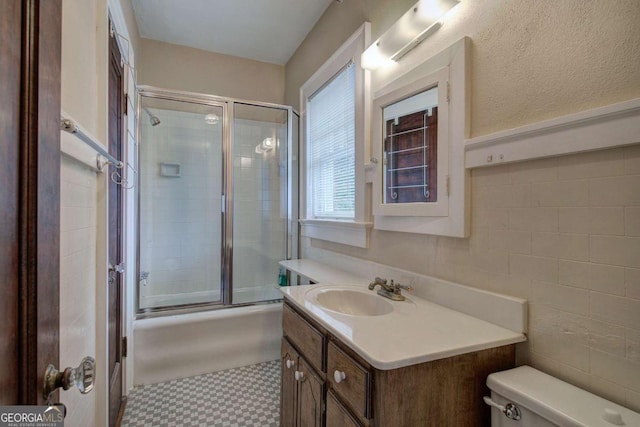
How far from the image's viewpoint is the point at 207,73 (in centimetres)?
311

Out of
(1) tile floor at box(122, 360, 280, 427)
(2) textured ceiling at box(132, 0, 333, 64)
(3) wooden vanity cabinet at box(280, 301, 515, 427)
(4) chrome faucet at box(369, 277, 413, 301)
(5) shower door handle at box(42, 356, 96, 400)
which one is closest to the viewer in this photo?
(5) shower door handle at box(42, 356, 96, 400)

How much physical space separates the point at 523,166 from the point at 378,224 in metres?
0.82

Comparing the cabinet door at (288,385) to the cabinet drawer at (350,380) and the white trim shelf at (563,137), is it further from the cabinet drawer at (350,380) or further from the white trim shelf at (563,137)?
the white trim shelf at (563,137)

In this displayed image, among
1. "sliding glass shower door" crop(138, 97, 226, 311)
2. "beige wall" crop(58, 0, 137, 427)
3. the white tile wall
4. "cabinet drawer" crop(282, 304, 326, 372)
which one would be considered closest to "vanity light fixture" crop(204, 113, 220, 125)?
"sliding glass shower door" crop(138, 97, 226, 311)

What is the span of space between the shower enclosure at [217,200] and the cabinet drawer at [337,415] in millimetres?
1840

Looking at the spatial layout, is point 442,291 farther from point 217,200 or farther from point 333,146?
point 217,200

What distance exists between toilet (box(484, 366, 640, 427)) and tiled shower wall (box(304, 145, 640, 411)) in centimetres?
7

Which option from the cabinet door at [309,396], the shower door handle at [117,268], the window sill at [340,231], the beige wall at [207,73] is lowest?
the cabinet door at [309,396]

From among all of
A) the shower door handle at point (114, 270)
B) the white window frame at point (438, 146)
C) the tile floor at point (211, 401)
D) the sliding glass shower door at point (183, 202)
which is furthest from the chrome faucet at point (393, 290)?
the sliding glass shower door at point (183, 202)

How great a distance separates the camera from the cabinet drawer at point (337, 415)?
99 centimetres

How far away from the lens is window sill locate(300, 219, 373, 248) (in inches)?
74.1

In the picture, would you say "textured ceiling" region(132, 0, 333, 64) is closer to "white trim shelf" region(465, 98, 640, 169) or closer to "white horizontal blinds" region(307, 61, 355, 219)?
"white horizontal blinds" region(307, 61, 355, 219)

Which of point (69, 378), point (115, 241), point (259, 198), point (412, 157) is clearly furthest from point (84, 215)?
point (259, 198)

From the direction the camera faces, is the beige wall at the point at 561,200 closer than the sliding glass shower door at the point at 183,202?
Yes
